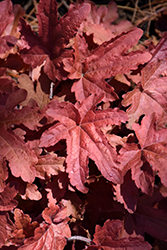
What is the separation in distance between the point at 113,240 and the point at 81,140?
484 mm

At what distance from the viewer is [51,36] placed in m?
1.17

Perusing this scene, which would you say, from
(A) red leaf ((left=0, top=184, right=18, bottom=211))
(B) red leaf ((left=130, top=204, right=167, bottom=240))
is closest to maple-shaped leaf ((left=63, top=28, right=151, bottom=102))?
(A) red leaf ((left=0, top=184, right=18, bottom=211))

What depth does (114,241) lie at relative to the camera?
1062 mm

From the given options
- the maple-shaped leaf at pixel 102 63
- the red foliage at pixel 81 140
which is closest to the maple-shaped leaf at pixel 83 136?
the red foliage at pixel 81 140

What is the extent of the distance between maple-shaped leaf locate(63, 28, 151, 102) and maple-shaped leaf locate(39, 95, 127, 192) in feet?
0.35

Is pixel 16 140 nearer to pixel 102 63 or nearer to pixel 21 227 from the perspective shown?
pixel 21 227

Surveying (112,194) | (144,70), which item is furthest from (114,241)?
(144,70)

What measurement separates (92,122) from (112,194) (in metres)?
0.44

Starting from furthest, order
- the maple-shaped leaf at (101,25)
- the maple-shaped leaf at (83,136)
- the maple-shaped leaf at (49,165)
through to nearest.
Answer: the maple-shaped leaf at (101,25) → the maple-shaped leaf at (49,165) → the maple-shaped leaf at (83,136)

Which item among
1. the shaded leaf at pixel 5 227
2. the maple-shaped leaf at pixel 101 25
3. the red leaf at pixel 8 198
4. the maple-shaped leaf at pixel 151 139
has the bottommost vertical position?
the shaded leaf at pixel 5 227

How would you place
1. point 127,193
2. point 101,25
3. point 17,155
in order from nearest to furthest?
point 17,155
point 127,193
point 101,25

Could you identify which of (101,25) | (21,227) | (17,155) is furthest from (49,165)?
(101,25)

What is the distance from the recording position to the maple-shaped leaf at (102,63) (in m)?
1.09

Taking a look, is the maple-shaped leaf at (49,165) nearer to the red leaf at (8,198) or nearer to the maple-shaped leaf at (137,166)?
the red leaf at (8,198)
